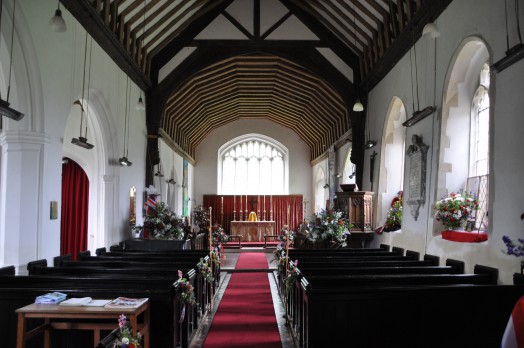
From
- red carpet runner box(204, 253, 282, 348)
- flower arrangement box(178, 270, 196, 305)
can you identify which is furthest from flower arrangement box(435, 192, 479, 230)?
flower arrangement box(178, 270, 196, 305)

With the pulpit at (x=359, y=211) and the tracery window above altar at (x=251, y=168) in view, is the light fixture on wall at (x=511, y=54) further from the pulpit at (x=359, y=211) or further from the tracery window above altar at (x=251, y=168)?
the tracery window above altar at (x=251, y=168)

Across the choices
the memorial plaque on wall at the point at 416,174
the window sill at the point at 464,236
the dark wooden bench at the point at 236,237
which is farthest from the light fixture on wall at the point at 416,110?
the dark wooden bench at the point at 236,237

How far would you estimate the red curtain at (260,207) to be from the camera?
19.4m

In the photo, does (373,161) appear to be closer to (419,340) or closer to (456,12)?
(456,12)

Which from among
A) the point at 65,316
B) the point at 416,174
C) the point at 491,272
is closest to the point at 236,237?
the point at 416,174

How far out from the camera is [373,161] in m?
9.72

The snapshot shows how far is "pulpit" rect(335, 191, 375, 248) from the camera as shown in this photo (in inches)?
358

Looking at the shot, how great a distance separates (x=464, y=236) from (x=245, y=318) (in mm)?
2698

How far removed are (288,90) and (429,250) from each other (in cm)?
859

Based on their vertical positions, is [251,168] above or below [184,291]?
above

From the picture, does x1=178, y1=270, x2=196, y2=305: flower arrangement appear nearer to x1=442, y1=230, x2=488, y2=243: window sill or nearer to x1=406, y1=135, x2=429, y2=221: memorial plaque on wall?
x1=442, y1=230, x2=488, y2=243: window sill

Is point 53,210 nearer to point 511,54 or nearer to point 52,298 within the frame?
point 52,298

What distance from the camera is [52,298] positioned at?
355 cm

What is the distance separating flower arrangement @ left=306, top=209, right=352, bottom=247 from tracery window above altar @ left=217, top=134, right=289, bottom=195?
1099 cm
